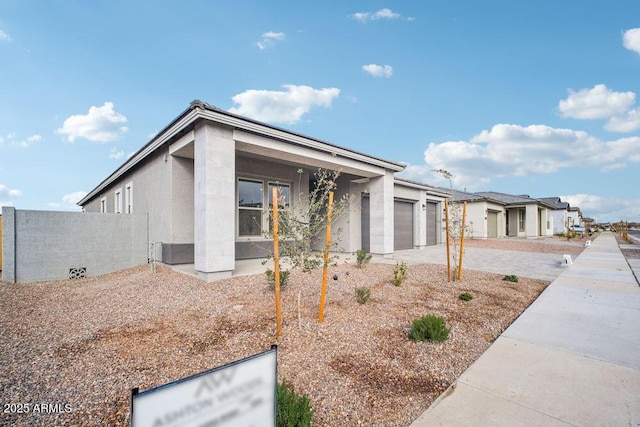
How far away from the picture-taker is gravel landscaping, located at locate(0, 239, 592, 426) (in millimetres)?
2559

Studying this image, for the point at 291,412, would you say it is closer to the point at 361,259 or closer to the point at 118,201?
the point at 361,259

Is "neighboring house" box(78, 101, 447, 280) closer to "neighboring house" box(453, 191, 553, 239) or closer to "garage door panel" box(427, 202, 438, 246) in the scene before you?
"garage door panel" box(427, 202, 438, 246)

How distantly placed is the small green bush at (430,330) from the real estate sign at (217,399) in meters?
2.70

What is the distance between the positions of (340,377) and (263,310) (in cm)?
218

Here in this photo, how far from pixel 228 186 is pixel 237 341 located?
4081mm

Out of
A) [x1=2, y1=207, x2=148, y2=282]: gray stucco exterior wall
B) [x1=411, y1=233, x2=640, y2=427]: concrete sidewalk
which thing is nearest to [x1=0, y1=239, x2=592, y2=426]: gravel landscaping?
[x1=411, y1=233, x2=640, y2=427]: concrete sidewalk

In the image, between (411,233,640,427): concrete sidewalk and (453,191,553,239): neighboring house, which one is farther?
(453,191,553,239): neighboring house

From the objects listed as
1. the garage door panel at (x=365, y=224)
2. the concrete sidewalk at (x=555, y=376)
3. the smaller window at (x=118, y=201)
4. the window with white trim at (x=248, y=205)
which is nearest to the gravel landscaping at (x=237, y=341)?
the concrete sidewalk at (x=555, y=376)

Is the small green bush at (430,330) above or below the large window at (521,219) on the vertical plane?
below

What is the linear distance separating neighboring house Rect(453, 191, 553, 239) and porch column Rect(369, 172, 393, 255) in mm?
11892

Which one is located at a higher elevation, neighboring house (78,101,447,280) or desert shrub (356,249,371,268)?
neighboring house (78,101,447,280)

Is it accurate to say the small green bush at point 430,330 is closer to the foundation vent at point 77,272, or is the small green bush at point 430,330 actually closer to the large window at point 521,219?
the foundation vent at point 77,272

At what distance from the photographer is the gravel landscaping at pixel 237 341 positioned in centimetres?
256

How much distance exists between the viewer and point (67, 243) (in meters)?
8.21
